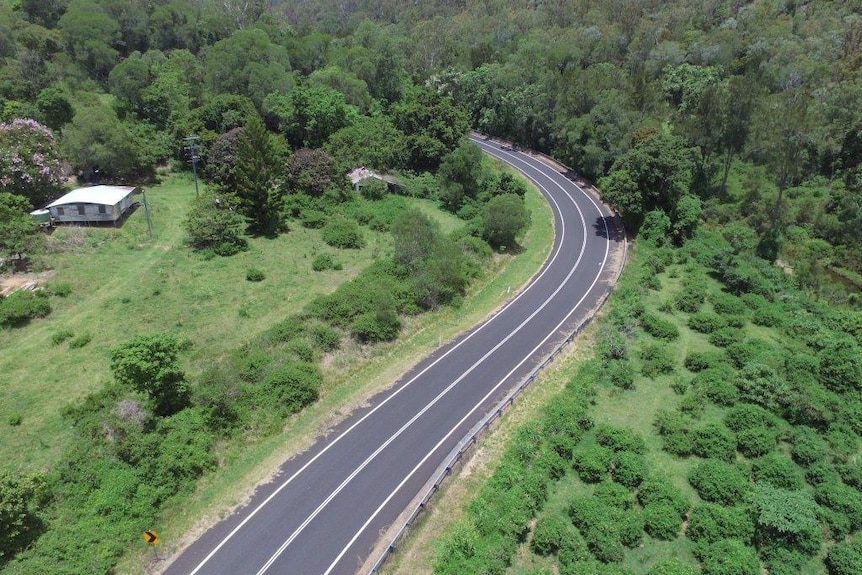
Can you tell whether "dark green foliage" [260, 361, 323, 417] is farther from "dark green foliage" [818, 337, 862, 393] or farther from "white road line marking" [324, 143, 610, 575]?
"dark green foliage" [818, 337, 862, 393]

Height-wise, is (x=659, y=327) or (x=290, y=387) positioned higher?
(x=659, y=327)

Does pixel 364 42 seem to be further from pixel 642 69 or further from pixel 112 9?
pixel 642 69

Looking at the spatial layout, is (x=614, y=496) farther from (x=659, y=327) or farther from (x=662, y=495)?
(x=659, y=327)

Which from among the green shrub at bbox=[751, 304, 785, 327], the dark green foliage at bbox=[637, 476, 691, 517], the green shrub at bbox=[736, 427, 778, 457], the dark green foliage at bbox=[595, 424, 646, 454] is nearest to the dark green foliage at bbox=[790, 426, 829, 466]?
the green shrub at bbox=[736, 427, 778, 457]

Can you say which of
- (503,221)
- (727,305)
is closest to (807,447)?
(727,305)

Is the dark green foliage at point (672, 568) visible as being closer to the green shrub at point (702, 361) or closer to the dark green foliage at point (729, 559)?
the dark green foliage at point (729, 559)

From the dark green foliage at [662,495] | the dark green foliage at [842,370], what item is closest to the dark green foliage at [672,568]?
the dark green foliage at [662,495]
